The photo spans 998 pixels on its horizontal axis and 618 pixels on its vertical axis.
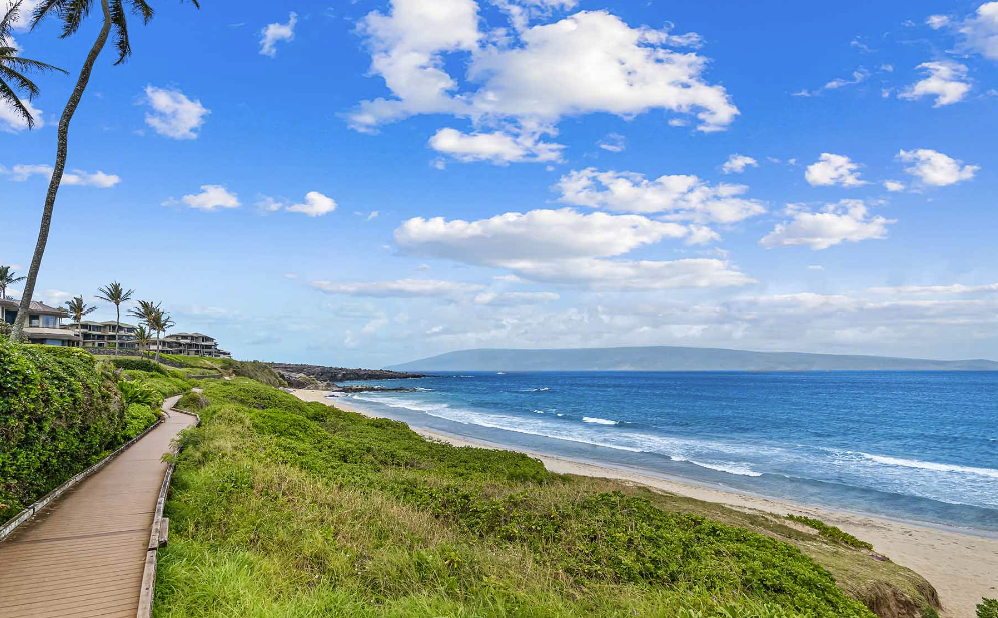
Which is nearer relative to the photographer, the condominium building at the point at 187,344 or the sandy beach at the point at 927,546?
the sandy beach at the point at 927,546

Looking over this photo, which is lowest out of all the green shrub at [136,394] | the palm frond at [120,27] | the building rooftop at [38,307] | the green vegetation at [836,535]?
the green vegetation at [836,535]

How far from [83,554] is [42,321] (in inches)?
2975

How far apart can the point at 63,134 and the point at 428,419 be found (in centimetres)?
3898

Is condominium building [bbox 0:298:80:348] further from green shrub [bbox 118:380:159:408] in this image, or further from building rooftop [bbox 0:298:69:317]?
green shrub [bbox 118:380:159:408]

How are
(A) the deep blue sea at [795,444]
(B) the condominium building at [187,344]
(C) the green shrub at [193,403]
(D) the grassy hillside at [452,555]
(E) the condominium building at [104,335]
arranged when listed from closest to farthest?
1. (D) the grassy hillside at [452,555]
2. (A) the deep blue sea at [795,444]
3. (C) the green shrub at [193,403]
4. (E) the condominium building at [104,335]
5. (B) the condominium building at [187,344]

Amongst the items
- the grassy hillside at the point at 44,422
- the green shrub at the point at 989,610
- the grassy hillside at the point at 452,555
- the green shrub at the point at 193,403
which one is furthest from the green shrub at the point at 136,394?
the green shrub at the point at 989,610

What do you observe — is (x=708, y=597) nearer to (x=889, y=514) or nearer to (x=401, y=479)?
(x=401, y=479)

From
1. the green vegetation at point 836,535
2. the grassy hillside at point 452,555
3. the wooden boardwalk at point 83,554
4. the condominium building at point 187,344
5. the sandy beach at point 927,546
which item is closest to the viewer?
the wooden boardwalk at point 83,554

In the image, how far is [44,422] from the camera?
8898 millimetres

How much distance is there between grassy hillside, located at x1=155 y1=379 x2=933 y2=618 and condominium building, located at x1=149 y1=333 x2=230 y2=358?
111 m

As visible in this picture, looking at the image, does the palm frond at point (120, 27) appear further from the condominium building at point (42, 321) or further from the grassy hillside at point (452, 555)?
the condominium building at point (42, 321)

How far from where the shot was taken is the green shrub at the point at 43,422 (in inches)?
315

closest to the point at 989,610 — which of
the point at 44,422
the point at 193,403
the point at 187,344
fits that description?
the point at 44,422

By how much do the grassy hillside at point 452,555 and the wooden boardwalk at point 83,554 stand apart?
0.48 m
